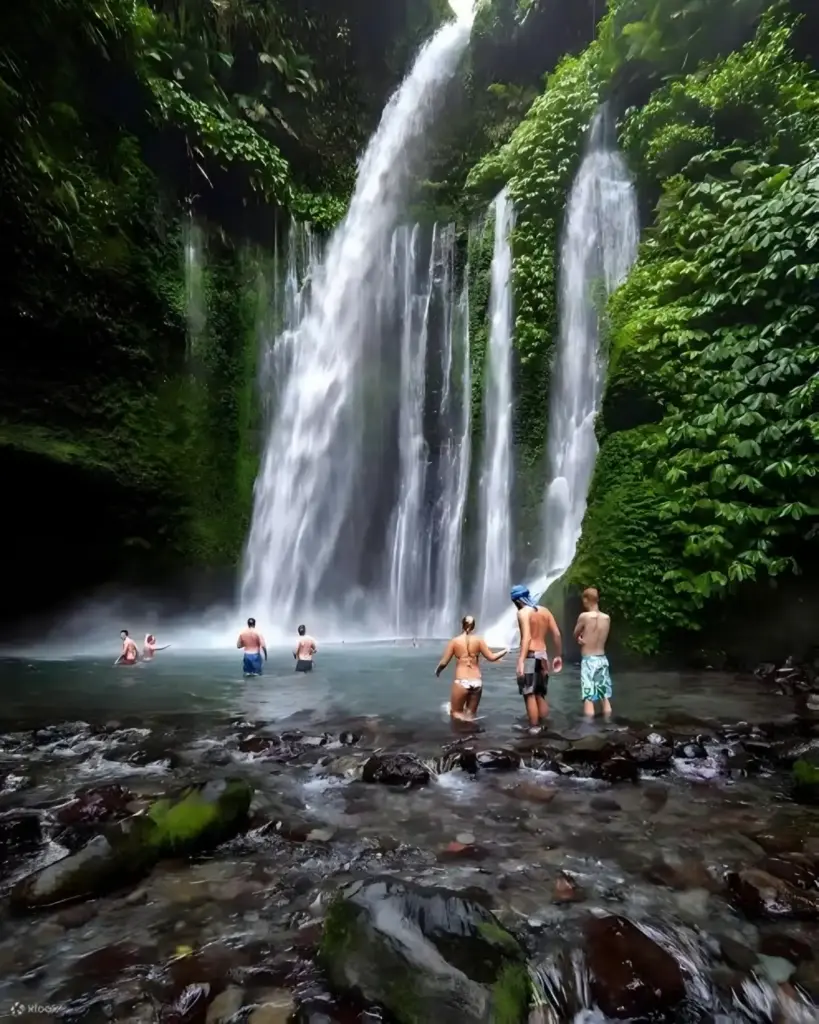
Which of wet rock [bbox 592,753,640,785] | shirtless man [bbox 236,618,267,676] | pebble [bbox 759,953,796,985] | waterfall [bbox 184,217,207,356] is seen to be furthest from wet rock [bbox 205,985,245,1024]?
waterfall [bbox 184,217,207,356]

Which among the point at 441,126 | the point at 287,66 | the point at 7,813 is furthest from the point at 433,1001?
the point at 441,126

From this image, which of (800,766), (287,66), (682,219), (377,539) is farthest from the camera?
(287,66)

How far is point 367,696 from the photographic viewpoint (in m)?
9.52

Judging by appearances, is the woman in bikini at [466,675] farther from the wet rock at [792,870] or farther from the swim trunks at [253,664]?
the swim trunks at [253,664]

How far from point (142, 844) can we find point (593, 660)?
5.19 m

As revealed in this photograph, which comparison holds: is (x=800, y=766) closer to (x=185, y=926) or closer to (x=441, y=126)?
(x=185, y=926)

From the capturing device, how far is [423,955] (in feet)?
8.63

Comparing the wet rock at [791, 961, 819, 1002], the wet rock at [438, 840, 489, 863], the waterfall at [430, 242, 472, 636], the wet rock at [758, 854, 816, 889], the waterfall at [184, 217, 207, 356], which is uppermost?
the waterfall at [184, 217, 207, 356]

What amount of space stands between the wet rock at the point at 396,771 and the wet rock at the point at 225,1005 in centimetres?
276

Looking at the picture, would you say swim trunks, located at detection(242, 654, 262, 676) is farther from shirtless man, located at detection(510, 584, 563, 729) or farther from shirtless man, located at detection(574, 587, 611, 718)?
shirtless man, located at detection(574, 587, 611, 718)

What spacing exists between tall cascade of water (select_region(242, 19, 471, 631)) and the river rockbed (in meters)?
12.9

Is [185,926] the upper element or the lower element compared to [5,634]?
lower

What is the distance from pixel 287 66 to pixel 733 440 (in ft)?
62.1

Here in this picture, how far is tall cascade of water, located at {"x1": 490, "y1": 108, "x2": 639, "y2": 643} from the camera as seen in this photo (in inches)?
642
